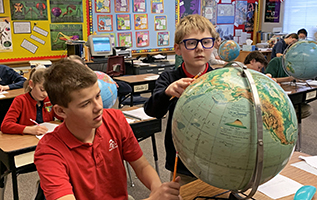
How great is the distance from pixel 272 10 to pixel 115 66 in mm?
6736

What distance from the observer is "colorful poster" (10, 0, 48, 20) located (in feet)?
18.6

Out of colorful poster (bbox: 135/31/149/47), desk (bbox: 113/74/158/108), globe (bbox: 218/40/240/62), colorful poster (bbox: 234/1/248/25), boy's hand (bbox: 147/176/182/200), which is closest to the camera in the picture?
boy's hand (bbox: 147/176/182/200)

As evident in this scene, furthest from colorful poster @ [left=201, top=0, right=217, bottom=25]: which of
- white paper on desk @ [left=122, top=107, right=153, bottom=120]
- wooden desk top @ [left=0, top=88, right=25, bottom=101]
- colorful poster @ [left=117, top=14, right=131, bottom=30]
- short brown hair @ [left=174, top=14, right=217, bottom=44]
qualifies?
short brown hair @ [left=174, top=14, right=217, bottom=44]

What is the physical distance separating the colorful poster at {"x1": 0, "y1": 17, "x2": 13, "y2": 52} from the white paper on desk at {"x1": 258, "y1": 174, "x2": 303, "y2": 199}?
5655mm

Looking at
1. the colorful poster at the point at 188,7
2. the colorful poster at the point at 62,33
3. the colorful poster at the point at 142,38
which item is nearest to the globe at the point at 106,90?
the colorful poster at the point at 62,33

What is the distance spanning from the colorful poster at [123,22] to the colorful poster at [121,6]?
0.13 metres

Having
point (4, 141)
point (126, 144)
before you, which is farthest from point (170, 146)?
point (4, 141)

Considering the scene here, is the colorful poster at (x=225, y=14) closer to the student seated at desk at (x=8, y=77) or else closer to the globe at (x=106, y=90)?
the student seated at desk at (x=8, y=77)

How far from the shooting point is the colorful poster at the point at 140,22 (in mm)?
7148

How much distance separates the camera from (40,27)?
599 cm

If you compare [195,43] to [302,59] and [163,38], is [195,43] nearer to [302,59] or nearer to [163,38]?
[302,59]

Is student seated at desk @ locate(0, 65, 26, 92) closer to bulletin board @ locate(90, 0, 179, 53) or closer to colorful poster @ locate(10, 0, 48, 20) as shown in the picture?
colorful poster @ locate(10, 0, 48, 20)

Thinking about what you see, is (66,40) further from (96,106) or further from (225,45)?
(96,106)

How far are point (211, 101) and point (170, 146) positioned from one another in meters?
0.71
